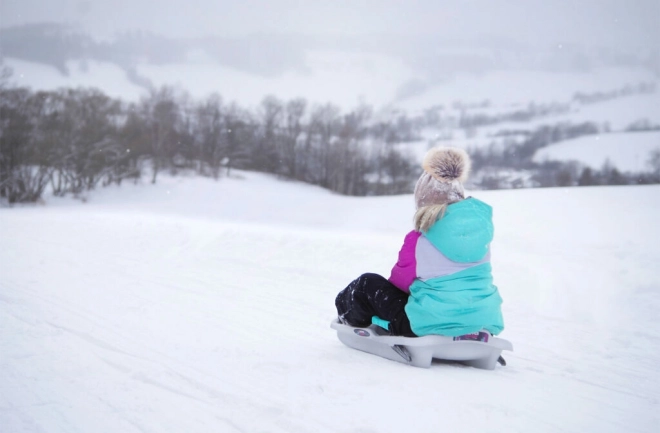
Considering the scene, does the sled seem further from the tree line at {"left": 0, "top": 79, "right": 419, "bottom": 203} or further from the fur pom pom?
the tree line at {"left": 0, "top": 79, "right": 419, "bottom": 203}

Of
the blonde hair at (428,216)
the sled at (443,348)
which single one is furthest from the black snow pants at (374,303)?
the blonde hair at (428,216)

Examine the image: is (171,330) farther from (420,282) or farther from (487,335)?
(487,335)

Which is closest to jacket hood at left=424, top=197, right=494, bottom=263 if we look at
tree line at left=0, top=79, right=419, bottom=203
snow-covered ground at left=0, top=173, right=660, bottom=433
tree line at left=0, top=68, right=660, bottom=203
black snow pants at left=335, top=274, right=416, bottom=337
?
black snow pants at left=335, top=274, right=416, bottom=337

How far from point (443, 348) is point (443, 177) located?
4.12 ft

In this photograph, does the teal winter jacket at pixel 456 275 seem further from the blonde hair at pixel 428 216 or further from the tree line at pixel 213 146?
the tree line at pixel 213 146

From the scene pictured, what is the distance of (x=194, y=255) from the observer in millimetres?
9203

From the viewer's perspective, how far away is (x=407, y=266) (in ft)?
11.7

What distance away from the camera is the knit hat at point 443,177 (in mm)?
3484

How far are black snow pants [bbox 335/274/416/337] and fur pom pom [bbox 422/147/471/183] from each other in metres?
0.92

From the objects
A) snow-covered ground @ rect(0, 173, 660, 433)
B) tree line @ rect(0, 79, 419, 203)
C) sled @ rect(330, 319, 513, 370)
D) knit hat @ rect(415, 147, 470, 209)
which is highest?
tree line @ rect(0, 79, 419, 203)

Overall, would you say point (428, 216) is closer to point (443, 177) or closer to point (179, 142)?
point (443, 177)

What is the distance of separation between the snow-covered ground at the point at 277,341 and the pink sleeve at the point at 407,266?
61cm

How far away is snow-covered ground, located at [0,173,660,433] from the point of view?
263 cm

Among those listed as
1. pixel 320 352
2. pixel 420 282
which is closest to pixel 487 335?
pixel 420 282
